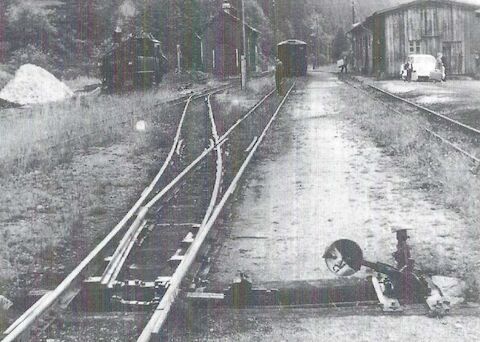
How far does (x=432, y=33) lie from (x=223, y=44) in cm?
2114

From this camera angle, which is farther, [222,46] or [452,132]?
[222,46]

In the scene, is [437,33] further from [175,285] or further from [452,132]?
[175,285]

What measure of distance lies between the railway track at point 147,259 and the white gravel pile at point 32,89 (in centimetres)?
1737

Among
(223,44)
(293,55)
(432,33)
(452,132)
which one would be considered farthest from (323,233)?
(223,44)

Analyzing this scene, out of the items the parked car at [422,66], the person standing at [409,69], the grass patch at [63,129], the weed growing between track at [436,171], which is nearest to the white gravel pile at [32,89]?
the grass patch at [63,129]

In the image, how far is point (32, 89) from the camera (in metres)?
26.5

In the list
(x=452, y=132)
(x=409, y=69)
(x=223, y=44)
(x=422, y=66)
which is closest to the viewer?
(x=452, y=132)

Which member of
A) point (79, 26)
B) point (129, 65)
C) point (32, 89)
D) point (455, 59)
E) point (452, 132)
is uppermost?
point (79, 26)

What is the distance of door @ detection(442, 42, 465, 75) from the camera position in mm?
36781

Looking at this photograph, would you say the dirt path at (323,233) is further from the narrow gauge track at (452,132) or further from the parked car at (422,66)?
the parked car at (422,66)

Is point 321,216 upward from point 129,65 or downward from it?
downward

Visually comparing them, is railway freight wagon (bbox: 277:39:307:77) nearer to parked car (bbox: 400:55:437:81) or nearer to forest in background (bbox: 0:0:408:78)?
forest in background (bbox: 0:0:408:78)

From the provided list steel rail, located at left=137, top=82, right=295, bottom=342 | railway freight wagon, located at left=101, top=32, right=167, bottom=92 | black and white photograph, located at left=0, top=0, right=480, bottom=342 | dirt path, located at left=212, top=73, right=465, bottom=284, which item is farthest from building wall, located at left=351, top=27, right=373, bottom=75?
steel rail, located at left=137, top=82, right=295, bottom=342

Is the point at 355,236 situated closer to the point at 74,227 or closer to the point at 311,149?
the point at 74,227
